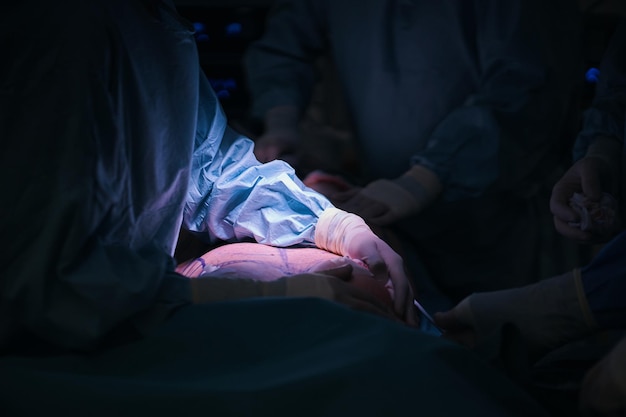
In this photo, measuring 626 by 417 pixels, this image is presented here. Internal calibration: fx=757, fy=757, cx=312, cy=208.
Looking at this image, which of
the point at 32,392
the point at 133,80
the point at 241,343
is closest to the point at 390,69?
the point at 133,80

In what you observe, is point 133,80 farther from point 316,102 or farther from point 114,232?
point 316,102

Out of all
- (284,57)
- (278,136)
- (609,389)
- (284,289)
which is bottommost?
(278,136)

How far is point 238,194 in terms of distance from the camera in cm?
181

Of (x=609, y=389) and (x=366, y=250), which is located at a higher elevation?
(x=609, y=389)

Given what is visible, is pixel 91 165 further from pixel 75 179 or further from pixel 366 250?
pixel 366 250

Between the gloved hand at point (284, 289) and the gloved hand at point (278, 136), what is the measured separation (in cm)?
117

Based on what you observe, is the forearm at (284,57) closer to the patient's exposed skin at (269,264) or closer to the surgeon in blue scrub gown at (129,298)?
the patient's exposed skin at (269,264)

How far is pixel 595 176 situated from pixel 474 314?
0.56m

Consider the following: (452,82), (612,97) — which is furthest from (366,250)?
(452,82)

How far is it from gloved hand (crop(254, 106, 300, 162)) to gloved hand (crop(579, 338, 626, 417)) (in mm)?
1591

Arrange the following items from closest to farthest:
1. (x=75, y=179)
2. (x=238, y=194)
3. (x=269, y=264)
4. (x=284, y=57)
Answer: (x=75, y=179) < (x=269, y=264) < (x=238, y=194) < (x=284, y=57)

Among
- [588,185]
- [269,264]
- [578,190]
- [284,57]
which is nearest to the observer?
[269,264]

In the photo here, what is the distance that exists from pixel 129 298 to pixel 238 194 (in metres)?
0.59

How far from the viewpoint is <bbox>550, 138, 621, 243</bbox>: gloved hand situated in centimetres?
196
